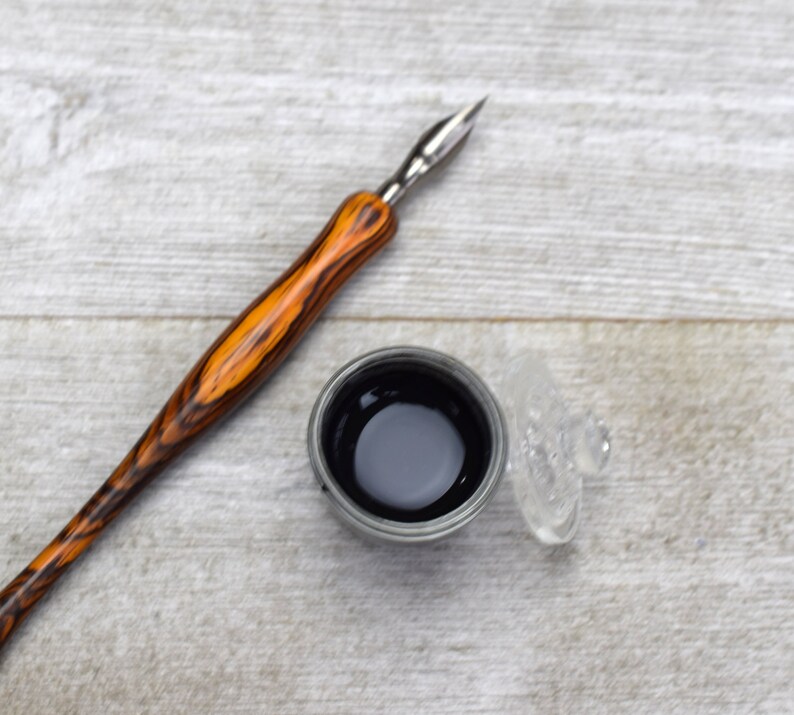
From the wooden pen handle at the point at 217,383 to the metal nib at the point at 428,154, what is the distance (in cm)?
3

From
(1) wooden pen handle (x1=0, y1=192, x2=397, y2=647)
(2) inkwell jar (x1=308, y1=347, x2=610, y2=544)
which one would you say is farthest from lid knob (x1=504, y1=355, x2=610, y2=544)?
(1) wooden pen handle (x1=0, y1=192, x2=397, y2=647)

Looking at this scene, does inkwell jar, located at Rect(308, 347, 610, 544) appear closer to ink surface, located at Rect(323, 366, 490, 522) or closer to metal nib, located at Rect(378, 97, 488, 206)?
ink surface, located at Rect(323, 366, 490, 522)

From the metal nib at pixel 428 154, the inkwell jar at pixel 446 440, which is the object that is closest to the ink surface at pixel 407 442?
the inkwell jar at pixel 446 440

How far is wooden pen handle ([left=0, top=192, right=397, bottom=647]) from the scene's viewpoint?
506 millimetres

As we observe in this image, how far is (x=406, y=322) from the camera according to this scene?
0.56 metres

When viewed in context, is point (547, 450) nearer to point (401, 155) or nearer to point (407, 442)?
point (407, 442)

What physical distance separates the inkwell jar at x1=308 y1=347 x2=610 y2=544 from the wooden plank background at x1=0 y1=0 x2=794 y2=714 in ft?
0.12

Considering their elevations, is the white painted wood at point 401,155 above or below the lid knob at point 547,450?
above

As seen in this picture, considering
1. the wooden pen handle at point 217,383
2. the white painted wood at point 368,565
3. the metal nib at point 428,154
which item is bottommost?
the white painted wood at point 368,565

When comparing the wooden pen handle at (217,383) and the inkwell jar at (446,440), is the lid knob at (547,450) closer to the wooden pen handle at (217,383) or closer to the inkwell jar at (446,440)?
the inkwell jar at (446,440)

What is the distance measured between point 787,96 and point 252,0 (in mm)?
329

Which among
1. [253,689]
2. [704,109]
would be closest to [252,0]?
[704,109]

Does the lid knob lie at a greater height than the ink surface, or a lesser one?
lesser

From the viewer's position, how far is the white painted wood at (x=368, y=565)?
527mm
